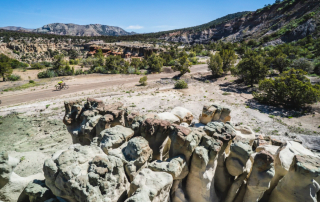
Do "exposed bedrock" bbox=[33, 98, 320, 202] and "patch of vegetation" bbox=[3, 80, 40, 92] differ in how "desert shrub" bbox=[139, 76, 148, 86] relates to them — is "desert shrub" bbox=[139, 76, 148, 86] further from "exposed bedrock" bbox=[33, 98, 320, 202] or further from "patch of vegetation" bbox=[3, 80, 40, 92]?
"exposed bedrock" bbox=[33, 98, 320, 202]

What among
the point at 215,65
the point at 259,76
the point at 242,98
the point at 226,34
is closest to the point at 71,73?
the point at 215,65

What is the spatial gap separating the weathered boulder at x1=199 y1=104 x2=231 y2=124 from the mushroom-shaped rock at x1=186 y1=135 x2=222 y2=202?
15.2ft

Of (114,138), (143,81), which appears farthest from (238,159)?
(143,81)

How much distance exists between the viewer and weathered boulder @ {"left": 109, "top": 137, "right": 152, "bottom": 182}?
4.88 m

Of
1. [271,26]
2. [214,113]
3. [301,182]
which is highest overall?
[271,26]

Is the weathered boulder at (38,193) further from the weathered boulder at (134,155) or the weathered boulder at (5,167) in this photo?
the weathered boulder at (134,155)

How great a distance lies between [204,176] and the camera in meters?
4.80

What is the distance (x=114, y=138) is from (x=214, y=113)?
6.30m

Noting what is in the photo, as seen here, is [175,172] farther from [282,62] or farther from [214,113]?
[282,62]

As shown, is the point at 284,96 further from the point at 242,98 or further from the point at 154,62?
the point at 154,62

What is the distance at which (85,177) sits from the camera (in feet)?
13.3

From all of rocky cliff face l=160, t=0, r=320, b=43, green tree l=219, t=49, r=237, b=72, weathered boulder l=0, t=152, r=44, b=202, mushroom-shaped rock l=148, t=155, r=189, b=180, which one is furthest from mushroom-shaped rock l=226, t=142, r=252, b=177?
rocky cliff face l=160, t=0, r=320, b=43

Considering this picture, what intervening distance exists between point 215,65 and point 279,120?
65.4 feet

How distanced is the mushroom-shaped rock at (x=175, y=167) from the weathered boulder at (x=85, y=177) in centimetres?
99
